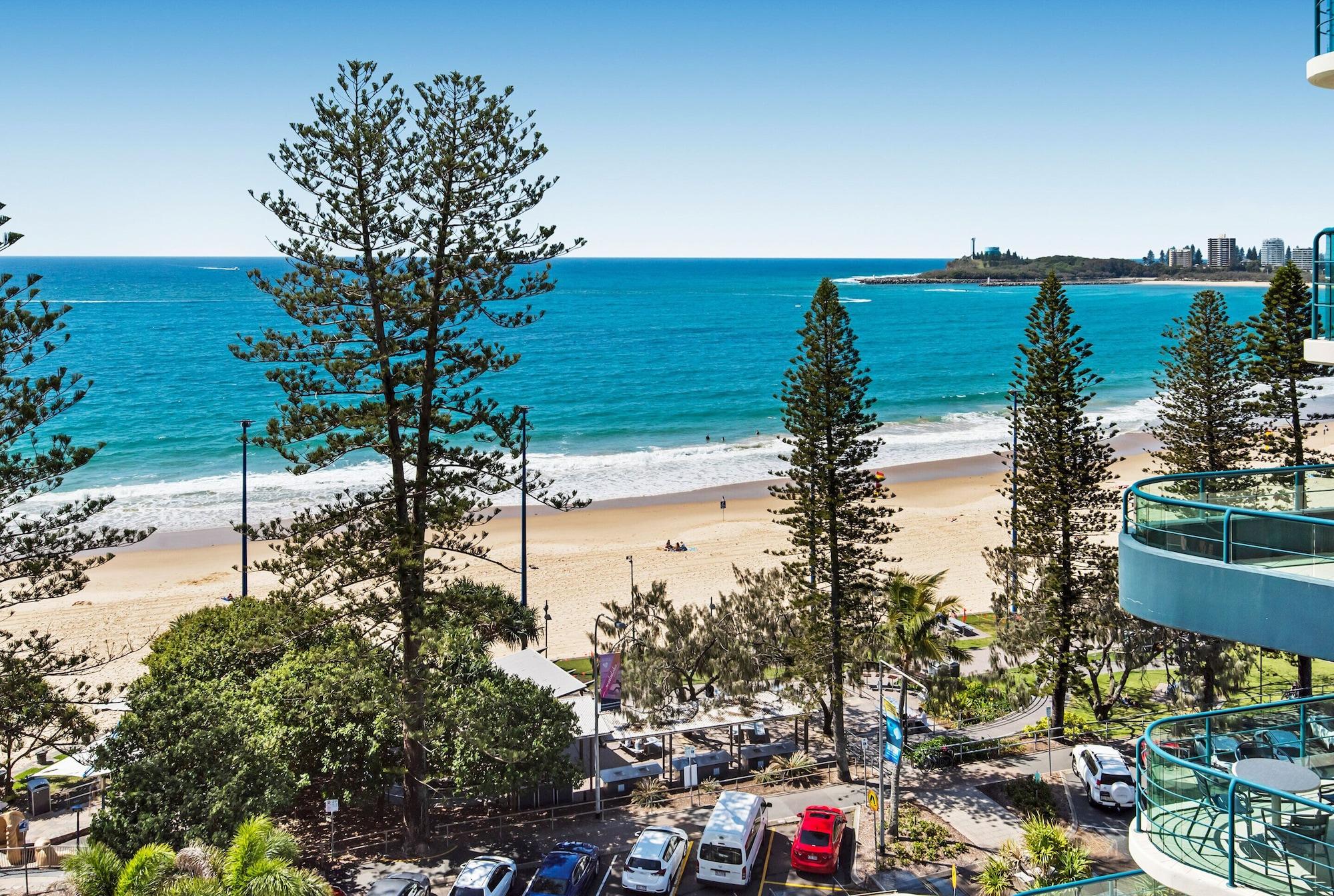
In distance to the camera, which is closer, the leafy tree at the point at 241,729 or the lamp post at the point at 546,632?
the leafy tree at the point at 241,729

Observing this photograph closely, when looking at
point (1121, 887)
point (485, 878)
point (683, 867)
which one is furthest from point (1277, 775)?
point (683, 867)

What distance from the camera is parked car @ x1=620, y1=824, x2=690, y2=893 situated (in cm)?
1420

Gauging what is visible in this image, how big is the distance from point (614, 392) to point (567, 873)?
61.0m

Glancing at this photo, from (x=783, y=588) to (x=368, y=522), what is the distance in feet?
31.8

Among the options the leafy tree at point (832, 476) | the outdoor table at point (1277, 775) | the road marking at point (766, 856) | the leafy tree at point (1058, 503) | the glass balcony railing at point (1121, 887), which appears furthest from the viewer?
the leafy tree at point (1058, 503)

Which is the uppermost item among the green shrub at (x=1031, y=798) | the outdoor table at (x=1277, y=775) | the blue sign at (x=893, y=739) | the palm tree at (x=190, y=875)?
the outdoor table at (x=1277, y=775)

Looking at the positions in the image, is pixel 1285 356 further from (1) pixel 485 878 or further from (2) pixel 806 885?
(1) pixel 485 878

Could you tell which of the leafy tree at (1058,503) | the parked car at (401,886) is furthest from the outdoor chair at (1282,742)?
the leafy tree at (1058,503)

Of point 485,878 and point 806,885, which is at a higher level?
point 485,878

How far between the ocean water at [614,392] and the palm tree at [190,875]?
33.6 m

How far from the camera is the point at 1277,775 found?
5.54 m

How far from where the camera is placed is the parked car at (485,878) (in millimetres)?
13781

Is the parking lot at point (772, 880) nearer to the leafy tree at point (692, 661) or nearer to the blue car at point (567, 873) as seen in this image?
the blue car at point (567, 873)

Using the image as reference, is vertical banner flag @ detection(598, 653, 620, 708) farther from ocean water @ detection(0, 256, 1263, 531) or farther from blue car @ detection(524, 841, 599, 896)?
ocean water @ detection(0, 256, 1263, 531)
